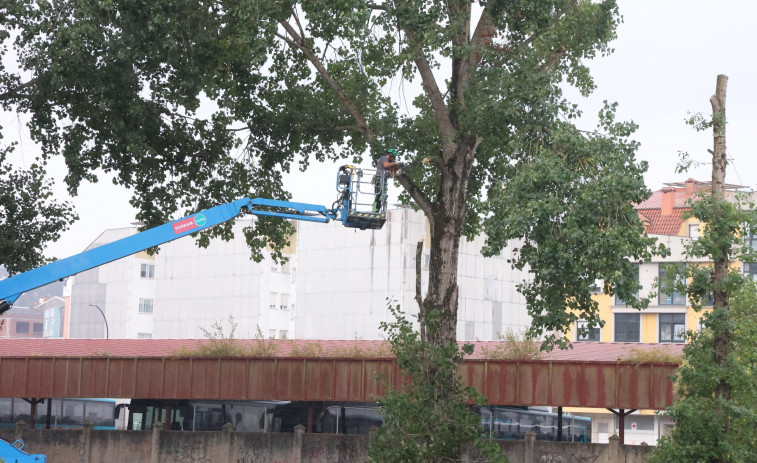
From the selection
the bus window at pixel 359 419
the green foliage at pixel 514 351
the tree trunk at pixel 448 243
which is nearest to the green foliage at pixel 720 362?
the tree trunk at pixel 448 243

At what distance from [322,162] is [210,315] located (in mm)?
69923

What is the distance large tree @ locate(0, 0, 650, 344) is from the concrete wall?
6.19 meters

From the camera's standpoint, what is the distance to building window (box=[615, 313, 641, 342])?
242 ft

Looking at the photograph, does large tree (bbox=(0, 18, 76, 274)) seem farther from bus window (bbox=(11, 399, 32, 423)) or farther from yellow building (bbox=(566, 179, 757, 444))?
yellow building (bbox=(566, 179, 757, 444))

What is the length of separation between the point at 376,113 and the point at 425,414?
819cm

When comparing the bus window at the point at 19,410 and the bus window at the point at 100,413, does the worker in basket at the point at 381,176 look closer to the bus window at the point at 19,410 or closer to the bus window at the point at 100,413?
the bus window at the point at 19,410

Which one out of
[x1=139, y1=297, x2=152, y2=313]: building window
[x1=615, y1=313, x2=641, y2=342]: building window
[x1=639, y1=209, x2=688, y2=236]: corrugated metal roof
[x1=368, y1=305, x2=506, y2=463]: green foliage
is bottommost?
[x1=368, y1=305, x2=506, y2=463]: green foliage

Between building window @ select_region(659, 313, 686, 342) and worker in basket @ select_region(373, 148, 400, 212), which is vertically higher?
worker in basket @ select_region(373, 148, 400, 212)

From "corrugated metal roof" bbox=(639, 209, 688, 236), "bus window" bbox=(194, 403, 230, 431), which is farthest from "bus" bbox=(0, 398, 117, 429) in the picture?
"corrugated metal roof" bbox=(639, 209, 688, 236)

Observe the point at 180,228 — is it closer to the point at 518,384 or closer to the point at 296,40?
the point at 296,40

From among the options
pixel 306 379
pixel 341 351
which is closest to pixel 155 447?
pixel 306 379

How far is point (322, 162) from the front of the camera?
30.0 meters

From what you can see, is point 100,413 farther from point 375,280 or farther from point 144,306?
point 144,306

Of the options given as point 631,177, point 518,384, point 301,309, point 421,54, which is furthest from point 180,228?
point 301,309
